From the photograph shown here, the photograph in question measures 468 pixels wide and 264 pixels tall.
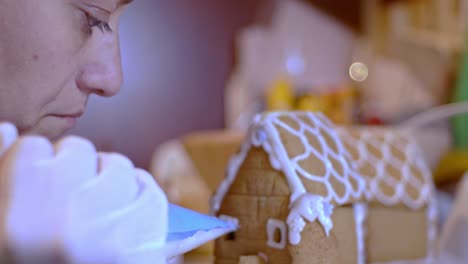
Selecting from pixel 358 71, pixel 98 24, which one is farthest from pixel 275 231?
pixel 358 71

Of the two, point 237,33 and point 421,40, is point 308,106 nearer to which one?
point 421,40

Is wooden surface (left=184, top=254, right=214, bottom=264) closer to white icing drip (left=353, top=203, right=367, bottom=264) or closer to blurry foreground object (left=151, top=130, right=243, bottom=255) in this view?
blurry foreground object (left=151, top=130, right=243, bottom=255)

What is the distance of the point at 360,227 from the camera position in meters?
0.57

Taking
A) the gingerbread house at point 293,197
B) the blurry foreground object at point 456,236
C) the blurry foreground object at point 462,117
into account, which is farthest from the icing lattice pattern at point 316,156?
the blurry foreground object at point 462,117

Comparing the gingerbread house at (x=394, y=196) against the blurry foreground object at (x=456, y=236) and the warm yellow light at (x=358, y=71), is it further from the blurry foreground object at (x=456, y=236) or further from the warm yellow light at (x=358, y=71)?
the warm yellow light at (x=358, y=71)

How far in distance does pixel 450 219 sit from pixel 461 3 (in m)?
0.93

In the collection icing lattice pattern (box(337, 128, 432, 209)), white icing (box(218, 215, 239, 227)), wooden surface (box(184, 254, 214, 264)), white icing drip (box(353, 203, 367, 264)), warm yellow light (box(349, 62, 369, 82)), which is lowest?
wooden surface (box(184, 254, 214, 264))

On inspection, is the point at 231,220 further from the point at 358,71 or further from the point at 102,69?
the point at 358,71

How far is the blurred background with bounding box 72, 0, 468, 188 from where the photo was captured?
4.95 feet

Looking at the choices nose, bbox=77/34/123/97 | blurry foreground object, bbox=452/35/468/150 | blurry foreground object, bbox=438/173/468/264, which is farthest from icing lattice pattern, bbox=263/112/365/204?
blurry foreground object, bbox=452/35/468/150

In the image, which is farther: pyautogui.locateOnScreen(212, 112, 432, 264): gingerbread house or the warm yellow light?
the warm yellow light

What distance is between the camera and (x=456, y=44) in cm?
150

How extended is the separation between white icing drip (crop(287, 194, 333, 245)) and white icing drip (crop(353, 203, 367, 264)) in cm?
10

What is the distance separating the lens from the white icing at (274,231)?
18.4 inches
